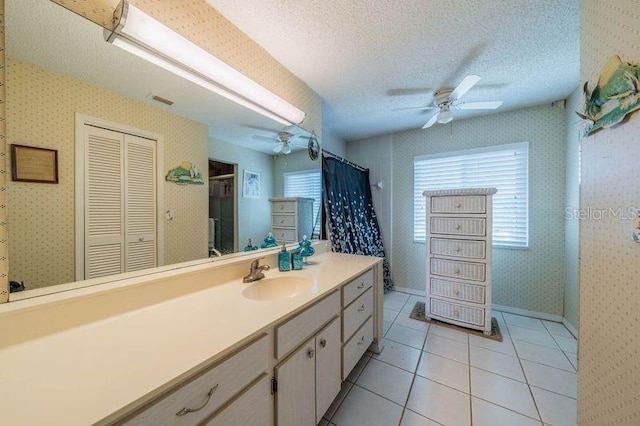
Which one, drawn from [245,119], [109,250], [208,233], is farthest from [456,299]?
[109,250]

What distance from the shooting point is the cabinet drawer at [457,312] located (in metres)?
2.20

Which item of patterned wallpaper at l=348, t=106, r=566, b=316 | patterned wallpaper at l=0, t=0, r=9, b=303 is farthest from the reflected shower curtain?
patterned wallpaper at l=0, t=0, r=9, b=303

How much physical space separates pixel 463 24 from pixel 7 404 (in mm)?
2335

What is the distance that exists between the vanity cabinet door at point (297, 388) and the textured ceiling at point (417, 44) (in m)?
1.77

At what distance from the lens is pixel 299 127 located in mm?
1935

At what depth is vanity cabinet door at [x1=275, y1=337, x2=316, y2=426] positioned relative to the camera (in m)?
0.91

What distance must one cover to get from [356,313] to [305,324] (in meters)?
0.61

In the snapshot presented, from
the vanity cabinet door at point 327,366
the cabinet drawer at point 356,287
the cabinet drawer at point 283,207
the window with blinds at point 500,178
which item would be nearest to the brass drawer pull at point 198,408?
the vanity cabinet door at point 327,366

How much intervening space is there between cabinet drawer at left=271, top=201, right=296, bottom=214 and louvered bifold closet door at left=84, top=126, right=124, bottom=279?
0.94 m

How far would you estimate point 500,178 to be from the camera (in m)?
2.65

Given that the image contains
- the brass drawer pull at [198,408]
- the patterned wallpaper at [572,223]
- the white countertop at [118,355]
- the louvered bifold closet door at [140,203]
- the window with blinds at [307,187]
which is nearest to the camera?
the white countertop at [118,355]

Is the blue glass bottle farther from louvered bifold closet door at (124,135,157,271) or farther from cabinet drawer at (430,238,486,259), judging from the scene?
cabinet drawer at (430,238,486,259)

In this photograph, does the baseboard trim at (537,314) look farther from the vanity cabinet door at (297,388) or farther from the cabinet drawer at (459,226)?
the vanity cabinet door at (297,388)

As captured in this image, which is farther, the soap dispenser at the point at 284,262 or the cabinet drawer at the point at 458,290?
the cabinet drawer at the point at 458,290
